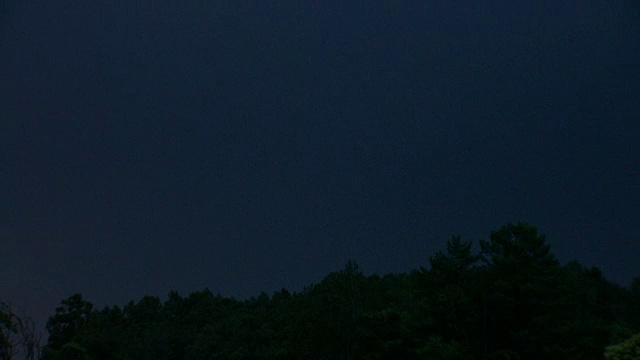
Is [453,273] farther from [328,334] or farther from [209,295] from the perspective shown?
[209,295]

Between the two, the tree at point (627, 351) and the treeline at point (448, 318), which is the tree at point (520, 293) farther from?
the tree at point (627, 351)

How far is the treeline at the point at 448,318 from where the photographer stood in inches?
1242

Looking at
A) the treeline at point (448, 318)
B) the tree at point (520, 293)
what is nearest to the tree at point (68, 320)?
the treeline at point (448, 318)

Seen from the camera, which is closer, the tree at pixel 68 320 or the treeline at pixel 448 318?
the treeline at pixel 448 318

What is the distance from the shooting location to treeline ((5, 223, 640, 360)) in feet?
104

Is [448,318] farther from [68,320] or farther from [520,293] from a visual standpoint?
[68,320]

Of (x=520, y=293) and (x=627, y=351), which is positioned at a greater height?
(x=520, y=293)

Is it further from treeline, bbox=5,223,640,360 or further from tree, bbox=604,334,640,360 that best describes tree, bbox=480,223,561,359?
tree, bbox=604,334,640,360

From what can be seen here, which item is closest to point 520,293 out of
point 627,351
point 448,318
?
point 448,318

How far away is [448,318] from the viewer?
33.1 metres

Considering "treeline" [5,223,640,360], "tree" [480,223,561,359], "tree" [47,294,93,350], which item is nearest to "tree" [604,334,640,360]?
"treeline" [5,223,640,360]

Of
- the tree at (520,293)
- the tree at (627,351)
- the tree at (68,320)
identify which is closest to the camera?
the tree at (627,351)

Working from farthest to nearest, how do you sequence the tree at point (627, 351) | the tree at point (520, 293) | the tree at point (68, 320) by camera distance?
1. the tree at point (68, 320)
2. the tree at point (520, 293)
3. the tree at point (627, 351)

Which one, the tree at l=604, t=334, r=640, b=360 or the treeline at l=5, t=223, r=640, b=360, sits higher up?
the treeline at l=5, t=223, r=640, b=360
